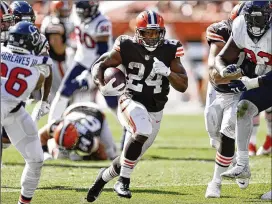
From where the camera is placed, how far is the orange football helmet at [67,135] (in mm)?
8195

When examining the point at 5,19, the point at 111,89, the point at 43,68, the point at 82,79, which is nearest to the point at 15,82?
the point at 43,68

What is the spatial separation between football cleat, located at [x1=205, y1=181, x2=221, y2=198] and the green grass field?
0.21 feet

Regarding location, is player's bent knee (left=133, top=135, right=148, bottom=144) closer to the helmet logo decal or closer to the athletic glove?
the athletic glove

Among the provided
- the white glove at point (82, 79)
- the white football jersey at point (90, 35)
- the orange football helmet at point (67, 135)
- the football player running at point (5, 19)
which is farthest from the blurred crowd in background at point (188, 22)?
the football player running at point (5, 19)

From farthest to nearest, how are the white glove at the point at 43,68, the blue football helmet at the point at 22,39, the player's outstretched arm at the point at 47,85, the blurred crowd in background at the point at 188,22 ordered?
the blurred crowd in background at the point at 188,22 → the player's outstretched arm at the point at 47,85 → the white glove at the point at 43,68 → the blue football helmet at the point at 22,39

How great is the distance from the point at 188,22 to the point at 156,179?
1008cm

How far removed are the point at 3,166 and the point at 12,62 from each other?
273 centimetres

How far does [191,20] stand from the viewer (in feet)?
55.9

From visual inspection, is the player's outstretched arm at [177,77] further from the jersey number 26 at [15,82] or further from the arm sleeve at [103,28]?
the arm sleeve at [103,28]

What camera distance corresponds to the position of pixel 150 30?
5891 mm

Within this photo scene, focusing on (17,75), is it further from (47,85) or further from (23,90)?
(47,85)

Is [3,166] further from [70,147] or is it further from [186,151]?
[186,151]

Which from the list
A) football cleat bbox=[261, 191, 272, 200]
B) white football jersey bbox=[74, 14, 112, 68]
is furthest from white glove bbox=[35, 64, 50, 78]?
white football jersey bbox=[74, 14, 112, 68]

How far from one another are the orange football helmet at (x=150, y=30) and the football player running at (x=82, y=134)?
2.48m
